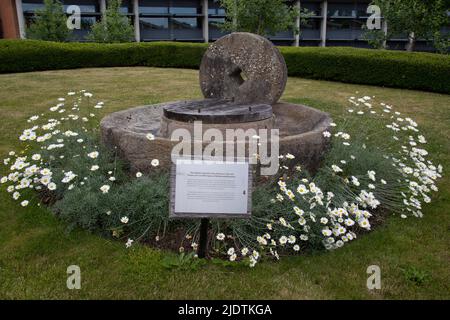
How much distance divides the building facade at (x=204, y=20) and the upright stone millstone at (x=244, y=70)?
25.0 meters

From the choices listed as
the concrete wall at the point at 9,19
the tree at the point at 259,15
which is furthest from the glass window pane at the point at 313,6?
the concrete wall at the point at 9,19

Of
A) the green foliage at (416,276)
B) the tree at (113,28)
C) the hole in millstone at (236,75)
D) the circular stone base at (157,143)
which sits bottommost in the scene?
the green foliage at (416,276)

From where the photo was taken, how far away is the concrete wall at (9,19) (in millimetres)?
26906

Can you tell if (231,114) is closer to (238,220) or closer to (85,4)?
(238,220)

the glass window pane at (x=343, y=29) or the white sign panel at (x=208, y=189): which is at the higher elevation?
the glass window pane at (x=343, y=29)

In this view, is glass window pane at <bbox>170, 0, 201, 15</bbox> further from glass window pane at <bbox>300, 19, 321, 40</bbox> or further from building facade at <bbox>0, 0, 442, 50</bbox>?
glass window pane at <bbox>300, 19, 321, 40</bbox>

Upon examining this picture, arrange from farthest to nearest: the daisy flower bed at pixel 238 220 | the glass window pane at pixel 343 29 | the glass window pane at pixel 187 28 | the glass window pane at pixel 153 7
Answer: the glass window pane at pixel 343 29 < the glass window pane at pixel 187 28 < the glass window pane at pixel 153 7 < the daisy flower bed at pixel 238 220

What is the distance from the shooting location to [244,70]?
5535 mm

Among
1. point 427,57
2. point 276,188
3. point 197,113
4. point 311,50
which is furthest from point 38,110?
point 427,57

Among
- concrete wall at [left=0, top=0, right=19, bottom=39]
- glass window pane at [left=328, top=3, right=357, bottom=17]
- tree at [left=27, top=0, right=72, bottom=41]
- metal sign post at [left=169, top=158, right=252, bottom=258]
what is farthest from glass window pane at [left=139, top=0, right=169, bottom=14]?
metal sign post at [left=169, top=158, right=252, bottom=258]

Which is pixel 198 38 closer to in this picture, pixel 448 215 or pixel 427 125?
pixel 427 125

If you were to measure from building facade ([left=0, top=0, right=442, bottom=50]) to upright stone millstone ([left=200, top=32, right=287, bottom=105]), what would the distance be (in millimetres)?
25004

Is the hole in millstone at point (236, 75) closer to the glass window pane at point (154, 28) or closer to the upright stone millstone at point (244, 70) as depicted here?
the upright stone millstone at point (244, 70)

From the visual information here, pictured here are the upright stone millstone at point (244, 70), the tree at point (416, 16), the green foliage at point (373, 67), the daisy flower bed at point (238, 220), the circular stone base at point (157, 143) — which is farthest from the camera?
the tree at point (416, 16)
